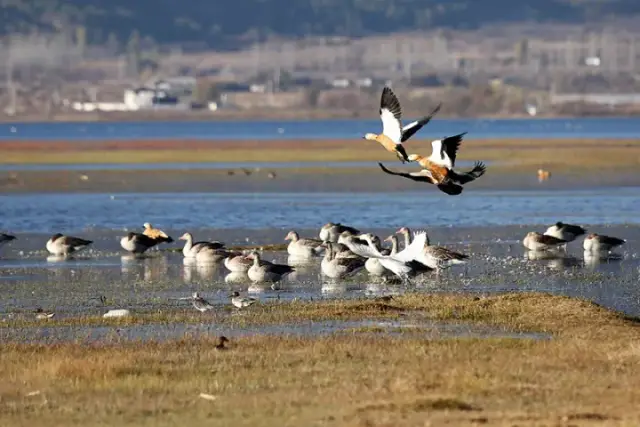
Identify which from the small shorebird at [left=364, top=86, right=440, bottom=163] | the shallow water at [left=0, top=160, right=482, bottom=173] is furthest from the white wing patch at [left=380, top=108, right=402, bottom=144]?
the shallow water at [left=0, top=160, right=482, bottom=173]

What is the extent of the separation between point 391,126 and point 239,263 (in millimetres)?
6228

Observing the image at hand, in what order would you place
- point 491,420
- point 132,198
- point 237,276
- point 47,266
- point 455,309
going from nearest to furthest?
point 491,420 < point 455,309 < point 237,276 < point 47,266 < point 132,198

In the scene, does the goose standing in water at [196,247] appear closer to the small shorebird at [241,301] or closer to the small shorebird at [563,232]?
the small shorebird at [563,232]

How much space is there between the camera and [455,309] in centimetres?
1777

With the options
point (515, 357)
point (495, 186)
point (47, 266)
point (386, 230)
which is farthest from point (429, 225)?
point (515, 357)

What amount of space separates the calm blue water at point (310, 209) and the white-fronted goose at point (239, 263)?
9109mm

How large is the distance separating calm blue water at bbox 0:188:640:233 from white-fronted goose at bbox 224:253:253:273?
911cm

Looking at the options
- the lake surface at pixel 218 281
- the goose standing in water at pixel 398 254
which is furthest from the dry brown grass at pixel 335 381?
the lake surface at pixel 218 281

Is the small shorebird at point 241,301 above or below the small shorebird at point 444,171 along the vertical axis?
below

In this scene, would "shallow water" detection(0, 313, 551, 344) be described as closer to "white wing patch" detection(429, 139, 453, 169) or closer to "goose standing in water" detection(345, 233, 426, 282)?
"goose standing in water" detection(345, 233, 426, 282)

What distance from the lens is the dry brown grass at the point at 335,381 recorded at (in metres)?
11.7

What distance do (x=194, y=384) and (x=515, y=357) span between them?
9.70 ft

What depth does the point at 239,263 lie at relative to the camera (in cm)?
2266

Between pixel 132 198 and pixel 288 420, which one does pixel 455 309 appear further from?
pixel 132 198
